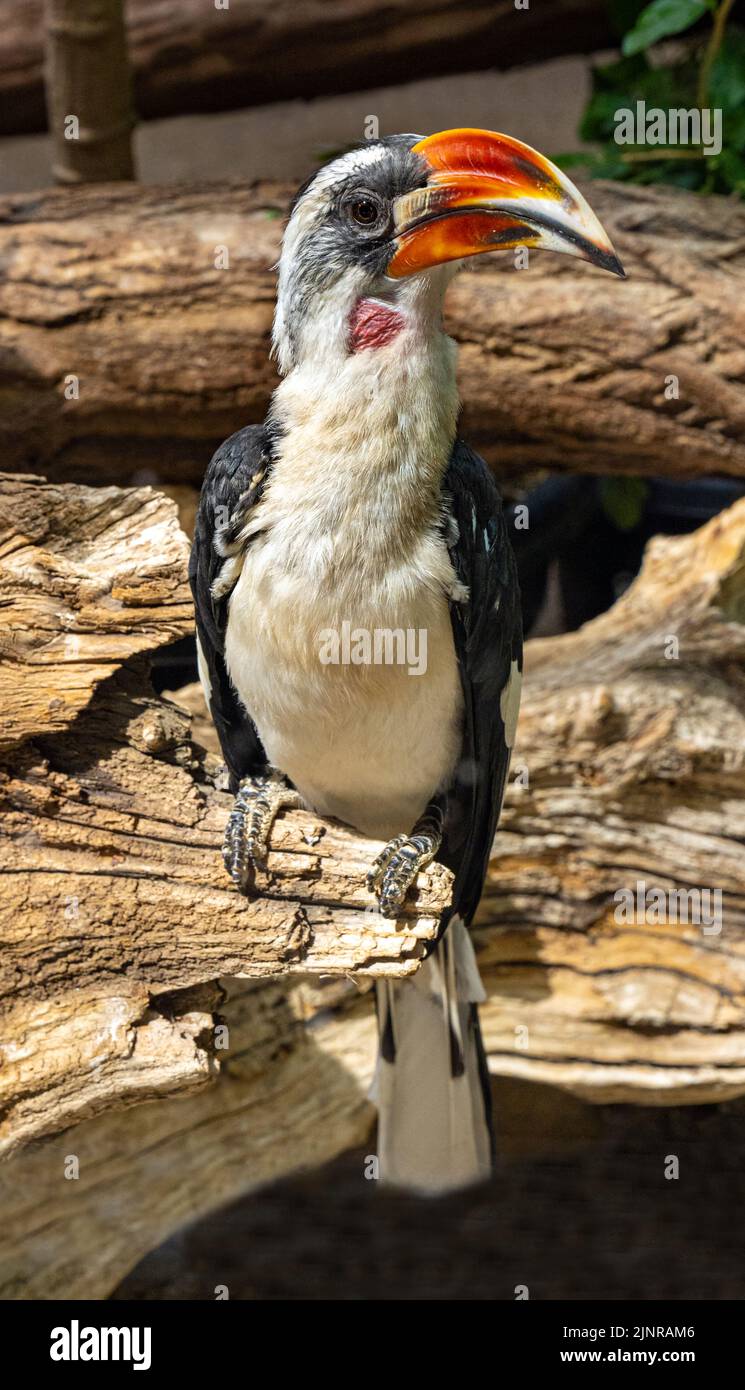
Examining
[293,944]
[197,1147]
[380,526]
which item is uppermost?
[380,526]

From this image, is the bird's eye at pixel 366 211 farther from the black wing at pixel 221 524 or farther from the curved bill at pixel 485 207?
the black wing at pixel 221 524

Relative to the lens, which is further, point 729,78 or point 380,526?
point 729,78

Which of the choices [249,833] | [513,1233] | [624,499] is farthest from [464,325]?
[513,1233]

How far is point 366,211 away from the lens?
69.2 inches

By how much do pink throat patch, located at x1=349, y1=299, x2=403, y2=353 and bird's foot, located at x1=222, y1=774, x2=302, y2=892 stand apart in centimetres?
71

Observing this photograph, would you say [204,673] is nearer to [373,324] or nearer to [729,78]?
[373,324]

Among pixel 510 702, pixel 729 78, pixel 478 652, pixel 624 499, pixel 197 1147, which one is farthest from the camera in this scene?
pixel 624 499

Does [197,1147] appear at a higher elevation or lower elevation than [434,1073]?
lower

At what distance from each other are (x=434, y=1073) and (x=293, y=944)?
2.10 ft

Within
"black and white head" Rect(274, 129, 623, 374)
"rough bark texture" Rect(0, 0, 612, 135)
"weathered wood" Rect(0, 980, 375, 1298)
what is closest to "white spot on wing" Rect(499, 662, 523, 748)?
"black and white head" Rect(274, 129, 623, 374)

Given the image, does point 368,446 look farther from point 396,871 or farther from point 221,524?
point 396,871

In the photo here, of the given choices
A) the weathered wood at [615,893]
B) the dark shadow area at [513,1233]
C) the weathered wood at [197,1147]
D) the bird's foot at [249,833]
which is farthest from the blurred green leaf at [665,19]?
the dark shadow area at [513,1233]

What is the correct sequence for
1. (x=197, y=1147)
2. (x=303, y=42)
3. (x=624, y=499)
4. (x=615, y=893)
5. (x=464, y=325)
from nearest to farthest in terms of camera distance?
1. (x=197, y=1147)
2. (x=615, y=893)
3. (x=464, y=325)
4. (x=624, y=499)
5. (x=303, y=42)
